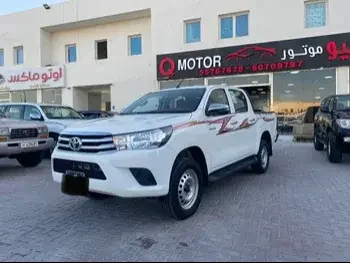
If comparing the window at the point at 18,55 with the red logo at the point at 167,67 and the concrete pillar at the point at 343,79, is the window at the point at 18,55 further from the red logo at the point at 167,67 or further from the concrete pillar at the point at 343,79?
the concrete pillar at the point at 343,79

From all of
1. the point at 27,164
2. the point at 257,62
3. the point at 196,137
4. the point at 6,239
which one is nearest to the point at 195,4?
the point at 257,62

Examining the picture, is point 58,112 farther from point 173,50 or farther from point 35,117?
point 173,50

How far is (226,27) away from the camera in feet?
52.8

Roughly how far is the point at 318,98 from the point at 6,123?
492 inches

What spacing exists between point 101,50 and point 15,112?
11.4 metres

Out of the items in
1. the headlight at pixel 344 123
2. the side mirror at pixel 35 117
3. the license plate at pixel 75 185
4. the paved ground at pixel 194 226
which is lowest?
the paved ground at pixel 194 226

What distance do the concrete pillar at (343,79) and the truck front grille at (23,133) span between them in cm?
1216

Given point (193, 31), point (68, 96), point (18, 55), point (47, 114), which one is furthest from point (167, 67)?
point (18, 55)

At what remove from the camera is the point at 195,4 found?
16.4m

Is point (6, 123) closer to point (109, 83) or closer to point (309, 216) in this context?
point (309, 216)

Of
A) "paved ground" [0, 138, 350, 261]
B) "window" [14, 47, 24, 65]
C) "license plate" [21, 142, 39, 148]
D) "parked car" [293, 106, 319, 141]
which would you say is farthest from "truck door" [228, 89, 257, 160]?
"window" [14, 47, 24, 65]

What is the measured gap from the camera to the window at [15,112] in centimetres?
963

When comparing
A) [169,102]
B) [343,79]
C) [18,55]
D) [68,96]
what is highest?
[18,55]

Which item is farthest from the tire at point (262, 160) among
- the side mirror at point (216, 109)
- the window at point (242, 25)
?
the window at point (242, 25)
